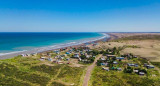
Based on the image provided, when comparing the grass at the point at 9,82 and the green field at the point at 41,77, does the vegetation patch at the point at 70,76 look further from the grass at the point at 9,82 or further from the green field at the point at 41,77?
the grass at the point at 9,82

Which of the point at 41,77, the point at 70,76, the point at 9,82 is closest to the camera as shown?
the point at 9,82

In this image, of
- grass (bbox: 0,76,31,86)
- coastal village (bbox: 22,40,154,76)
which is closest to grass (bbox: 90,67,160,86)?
coastal village (bbox: 22,40,154,76)

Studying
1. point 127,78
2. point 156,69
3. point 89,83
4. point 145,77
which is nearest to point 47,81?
point 89,83

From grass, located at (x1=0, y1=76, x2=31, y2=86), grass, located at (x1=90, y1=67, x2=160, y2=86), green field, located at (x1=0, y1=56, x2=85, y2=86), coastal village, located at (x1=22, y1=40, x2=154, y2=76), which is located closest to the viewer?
grass, located at (x1=0, y1=76, x2=31, y2=86)

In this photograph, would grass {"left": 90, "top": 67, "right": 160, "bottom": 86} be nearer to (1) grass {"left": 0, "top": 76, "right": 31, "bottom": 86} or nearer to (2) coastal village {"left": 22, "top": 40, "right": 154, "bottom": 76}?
(2) coastal village {"left": 22, "top": 40, "right": 154, "bottom": 76}

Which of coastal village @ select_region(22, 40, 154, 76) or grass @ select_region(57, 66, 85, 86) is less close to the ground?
coastal village @ select_region(22, 40, 154, 76)

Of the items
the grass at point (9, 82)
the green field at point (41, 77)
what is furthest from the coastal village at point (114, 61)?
the grass at point (9, 82)

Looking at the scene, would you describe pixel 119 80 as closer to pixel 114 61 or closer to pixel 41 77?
pixel 114 61

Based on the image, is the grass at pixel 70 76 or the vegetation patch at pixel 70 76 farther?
the vegetation patch at pixel 70 76

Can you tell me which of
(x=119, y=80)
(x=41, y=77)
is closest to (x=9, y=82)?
(x=41, y=77)

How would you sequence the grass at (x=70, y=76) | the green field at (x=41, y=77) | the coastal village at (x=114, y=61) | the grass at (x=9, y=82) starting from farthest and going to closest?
1. the coastal village at (x=114, y=61)
2. the grass at (x=70, y=76)
3. the green field at (x=41, y=77)
4. the grass at (x=9, y=82)

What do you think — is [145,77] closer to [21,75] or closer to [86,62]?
[86,62]

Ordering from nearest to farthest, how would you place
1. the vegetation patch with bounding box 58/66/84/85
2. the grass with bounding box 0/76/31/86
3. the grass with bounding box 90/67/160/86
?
1. the grass with bounding box 0/76/31/86
2. the grass with bounding box 90/67/160/86
3. the vegetation patch with bounding box 58/66/84/85
